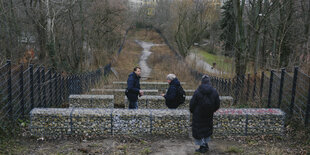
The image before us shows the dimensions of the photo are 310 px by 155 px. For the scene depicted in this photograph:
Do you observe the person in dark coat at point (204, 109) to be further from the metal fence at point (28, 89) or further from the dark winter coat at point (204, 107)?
the metal fence at point (28, 89)

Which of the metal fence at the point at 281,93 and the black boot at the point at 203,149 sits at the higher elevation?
the metal fence at the point at 281,93

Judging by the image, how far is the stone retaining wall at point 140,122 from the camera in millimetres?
6105

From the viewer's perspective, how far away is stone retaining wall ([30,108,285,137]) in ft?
20.0

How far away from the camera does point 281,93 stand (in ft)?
24.1

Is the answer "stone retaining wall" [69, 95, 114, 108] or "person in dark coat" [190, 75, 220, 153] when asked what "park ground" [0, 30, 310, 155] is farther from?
"stone retaining wall" [69, 95, 114, 108]

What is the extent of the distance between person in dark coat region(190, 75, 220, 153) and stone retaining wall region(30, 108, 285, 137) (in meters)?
0.95

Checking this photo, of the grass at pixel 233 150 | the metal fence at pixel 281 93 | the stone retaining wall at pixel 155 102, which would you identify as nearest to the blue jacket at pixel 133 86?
the stone retaining wall at pixel 155 102

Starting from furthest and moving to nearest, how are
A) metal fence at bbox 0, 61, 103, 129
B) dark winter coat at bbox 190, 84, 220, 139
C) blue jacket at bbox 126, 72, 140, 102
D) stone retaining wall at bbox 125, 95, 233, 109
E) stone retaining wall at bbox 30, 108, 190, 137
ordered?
Answer: stone retaining wall at bbox 125, 95, 233, 109 → blue jacket at bbox 126, 72, 140, 102 → metal fence at bbox 0, 61, 103, 129 → stone retaining wall at bbox 30, 108, 190, 137 → dark winter coat at bbox 190, 84, 220, 139

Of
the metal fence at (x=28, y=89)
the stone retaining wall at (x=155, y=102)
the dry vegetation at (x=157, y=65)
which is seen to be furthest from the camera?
the dry vegetation at (x=157, y=65)

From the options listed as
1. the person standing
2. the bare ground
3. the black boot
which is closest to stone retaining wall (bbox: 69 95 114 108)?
the person standing

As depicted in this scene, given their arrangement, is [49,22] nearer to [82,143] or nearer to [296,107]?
[82,143]

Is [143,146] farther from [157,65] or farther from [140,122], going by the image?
[157,65]

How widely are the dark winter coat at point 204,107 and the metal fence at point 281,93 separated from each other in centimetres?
229

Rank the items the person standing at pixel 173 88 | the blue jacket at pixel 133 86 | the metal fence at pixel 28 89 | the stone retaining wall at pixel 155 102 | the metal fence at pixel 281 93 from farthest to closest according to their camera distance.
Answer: the stone retaining wall at pixel 155 102 < the blue jacket at pixel 133 86 < the person standing at pixel 173 88 < the metal fence at pixel 281 93 < the metal fence at pixel 28 89
